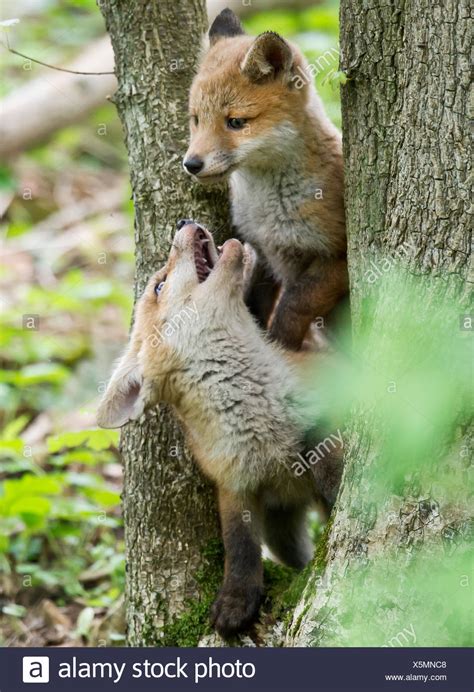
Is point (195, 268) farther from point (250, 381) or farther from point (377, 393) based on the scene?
point (377, 393)

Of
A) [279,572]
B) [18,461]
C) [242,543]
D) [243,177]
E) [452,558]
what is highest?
[243,177]

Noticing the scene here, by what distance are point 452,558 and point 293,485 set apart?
142 centimetres

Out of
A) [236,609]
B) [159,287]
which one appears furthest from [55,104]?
[236,609]

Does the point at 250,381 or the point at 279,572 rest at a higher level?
the point at 250,381

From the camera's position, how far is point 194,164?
4.90 meters

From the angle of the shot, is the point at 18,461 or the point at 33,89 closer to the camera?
the point at 18,461

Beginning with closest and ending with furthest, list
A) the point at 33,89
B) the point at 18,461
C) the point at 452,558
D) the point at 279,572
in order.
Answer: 1. the point at 452,558
2. the point at 279,572
3. the point at 18,461
4. the point at 33,89

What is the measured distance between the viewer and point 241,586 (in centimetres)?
483

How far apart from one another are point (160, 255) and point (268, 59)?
52.5 inches

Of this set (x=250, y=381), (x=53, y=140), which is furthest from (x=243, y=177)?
(x=53, y=140)

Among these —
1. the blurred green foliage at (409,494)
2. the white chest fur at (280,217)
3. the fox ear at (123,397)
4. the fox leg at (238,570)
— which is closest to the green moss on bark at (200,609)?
the fox leg at (238,570)

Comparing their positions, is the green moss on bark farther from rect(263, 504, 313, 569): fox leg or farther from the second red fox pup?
rect(263, 504, 313, 569): fox leg

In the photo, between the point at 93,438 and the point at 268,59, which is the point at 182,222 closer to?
the point at 268,59
